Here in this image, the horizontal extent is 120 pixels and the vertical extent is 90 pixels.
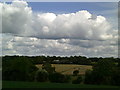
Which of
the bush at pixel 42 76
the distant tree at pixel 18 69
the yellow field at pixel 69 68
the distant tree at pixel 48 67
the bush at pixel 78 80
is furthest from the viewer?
the distant tree at pixel 48 67

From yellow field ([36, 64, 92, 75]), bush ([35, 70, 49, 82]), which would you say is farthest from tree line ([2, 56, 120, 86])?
yellow field ([36, 64, 92, 75])

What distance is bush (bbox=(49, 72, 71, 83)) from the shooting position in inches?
1802

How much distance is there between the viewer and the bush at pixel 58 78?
45.8 meters

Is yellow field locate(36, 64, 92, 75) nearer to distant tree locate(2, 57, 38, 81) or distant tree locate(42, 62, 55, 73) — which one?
distant tree locate(42, 62, 55, 73)

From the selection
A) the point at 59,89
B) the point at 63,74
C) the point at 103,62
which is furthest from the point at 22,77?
the point at 59,89

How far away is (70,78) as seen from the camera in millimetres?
46250

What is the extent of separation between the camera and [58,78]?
46.0m

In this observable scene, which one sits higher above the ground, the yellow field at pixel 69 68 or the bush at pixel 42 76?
the yellow field at pixel 69 68

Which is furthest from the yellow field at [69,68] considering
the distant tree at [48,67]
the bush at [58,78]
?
the bush at [58,78]

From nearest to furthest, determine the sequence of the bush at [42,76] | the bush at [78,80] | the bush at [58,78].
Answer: the bush at [78,80] → the bush at [58,78] → the bush at [42,76]

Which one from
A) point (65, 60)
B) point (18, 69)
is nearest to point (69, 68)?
point (65, 60)

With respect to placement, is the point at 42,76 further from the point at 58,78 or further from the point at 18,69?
the point at 18,69

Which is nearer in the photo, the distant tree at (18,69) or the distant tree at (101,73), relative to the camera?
the distant tree at (101,73)

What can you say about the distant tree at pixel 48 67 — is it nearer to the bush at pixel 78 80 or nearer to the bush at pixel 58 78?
the bush at pixel 58 78
